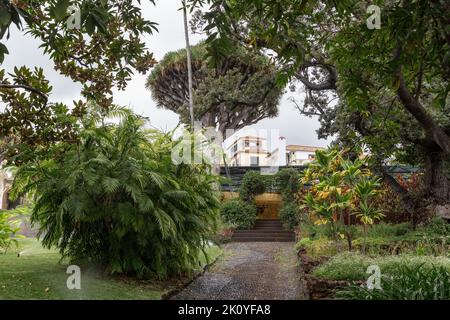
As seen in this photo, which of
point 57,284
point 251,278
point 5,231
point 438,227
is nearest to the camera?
point 57,284

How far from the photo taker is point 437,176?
11336mm

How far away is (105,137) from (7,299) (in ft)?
7.78

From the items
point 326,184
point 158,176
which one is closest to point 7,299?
point 158,176

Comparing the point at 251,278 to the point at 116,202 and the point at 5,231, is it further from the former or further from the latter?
the point at 5,231

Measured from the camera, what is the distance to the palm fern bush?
547 centimetres

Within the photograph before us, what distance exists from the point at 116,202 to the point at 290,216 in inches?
432

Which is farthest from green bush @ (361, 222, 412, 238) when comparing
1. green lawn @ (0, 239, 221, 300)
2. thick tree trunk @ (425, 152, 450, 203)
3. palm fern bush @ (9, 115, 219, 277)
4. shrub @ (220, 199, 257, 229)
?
green lawn @ (0, 239, 221, 300)

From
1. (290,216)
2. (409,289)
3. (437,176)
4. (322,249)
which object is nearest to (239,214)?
(290,216)

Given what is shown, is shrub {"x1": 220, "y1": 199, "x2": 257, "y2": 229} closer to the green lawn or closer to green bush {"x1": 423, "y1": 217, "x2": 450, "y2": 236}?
green bush {"x1": 423, "y1": 217, "x2": 450, "y2": 236}

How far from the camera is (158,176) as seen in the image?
18.5ft

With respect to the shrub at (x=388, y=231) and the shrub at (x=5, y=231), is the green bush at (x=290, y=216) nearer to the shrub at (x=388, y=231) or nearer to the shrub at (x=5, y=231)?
the shrub at (x=388, y=231)

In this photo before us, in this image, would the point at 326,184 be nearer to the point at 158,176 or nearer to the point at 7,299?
the point at 158,176

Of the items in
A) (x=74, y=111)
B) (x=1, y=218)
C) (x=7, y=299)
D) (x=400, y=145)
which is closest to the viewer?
(x=7, y=299)

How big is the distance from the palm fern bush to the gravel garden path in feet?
2.35
